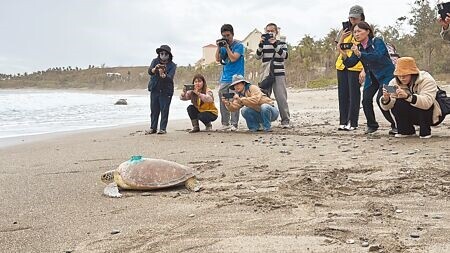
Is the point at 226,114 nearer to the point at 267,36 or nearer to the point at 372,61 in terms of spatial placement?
the point at 267,36

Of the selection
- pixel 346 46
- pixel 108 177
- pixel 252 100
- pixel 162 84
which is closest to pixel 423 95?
pixel 346 46

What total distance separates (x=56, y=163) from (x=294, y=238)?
3405mm


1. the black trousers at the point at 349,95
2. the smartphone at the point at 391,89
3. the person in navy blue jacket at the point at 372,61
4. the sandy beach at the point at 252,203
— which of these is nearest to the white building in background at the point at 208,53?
the black trousers at the point at 349,95

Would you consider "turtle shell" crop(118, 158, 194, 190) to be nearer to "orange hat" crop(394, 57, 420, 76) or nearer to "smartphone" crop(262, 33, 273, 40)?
"orange hat" crop(394, 57, 420, 76)

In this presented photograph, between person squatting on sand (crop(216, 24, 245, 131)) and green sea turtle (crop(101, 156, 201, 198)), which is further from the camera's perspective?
person squatting on sand (crop(216, 24, 245, 131))

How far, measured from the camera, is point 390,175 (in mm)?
3611

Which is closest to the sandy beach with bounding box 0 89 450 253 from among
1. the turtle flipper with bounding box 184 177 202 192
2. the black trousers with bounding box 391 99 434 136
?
the turtle flipper with bounding box 184 177 202 192

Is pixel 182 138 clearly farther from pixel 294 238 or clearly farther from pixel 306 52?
pixel 306 52

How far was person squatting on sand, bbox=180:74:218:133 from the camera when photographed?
746 centimetres

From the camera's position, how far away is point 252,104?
23.7 feet

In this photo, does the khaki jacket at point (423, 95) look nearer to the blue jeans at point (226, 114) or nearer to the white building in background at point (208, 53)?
the blue jeans at point (226, 114)

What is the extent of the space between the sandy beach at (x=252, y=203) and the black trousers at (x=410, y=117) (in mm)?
179

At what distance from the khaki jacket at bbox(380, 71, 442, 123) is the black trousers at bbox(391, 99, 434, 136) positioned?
0.22 feet

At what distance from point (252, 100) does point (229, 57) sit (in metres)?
0.81
